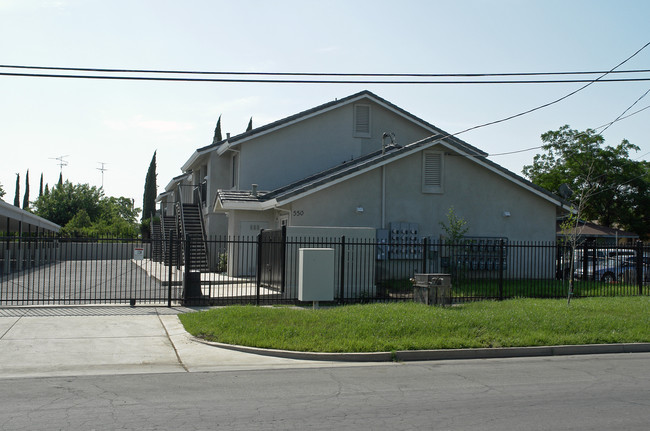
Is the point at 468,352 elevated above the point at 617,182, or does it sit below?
below

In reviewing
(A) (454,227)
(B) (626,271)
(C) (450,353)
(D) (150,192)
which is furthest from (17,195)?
(C) (450,353)

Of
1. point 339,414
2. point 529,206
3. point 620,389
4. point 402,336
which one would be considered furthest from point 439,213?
point 339,414

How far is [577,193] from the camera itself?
50000 millimetres

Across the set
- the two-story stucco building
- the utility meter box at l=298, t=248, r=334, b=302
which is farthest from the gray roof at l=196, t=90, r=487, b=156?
the utility meter box at l=298, t=248, r=334, b=302

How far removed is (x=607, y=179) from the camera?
50.0 meters

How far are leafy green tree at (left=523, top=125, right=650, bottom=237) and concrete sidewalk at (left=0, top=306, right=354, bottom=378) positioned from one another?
4391 cm

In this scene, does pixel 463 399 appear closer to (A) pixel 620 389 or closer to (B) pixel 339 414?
(B) pixel 339 414

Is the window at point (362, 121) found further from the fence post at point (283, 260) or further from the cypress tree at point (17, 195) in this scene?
the cypress tree at point (17, 195)

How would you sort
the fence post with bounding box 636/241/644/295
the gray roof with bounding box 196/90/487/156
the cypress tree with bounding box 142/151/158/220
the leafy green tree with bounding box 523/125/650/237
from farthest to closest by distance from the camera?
1. the cypress tree with bounding box 142/151/158/220
2. the leafy green tree with bounding box 523/125/650/237
3. the gray roof with bounding box 196/90/487/156
4. the fence post with bounding box 636/241/644/295

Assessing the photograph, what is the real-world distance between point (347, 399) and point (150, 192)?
6025 centimetres

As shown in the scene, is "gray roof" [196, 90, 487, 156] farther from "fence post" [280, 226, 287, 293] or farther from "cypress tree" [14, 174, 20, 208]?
"cypress tree" [14, 174, 20, 208]

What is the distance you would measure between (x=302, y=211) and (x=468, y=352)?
10.5 metres

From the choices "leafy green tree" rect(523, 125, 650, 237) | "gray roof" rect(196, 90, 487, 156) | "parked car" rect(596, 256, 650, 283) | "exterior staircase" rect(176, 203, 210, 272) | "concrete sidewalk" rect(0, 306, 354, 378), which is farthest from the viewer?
"leafy green tree" rect(523, 125, 650, 237)

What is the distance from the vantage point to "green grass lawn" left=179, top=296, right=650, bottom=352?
37.0ft
